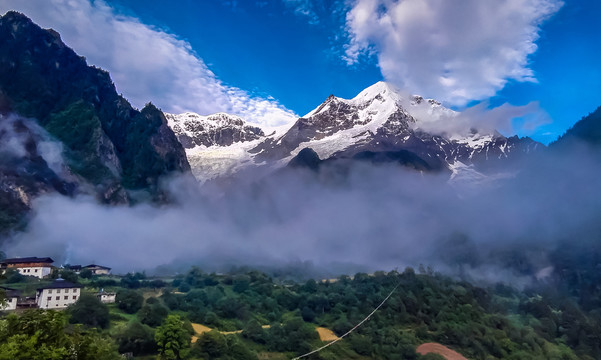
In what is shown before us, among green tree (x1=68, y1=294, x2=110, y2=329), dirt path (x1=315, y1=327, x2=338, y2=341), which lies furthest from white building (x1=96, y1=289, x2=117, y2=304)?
dirt path (x1=315, y1=327, x2=338, y2=341)

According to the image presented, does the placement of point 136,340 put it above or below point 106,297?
below

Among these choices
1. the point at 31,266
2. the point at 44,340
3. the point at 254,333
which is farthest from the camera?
the point at 31,266

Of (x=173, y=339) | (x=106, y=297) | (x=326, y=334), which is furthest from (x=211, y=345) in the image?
(x=106, y=297)

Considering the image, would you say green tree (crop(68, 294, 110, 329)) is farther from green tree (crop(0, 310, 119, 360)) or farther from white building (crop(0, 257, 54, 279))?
green tree (crop(0, 310, 119, 360))

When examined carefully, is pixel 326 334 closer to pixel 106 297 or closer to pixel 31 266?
pixel 106 297

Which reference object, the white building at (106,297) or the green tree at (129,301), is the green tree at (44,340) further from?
the white building at (106,297)

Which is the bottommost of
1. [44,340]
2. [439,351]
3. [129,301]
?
[439,351]

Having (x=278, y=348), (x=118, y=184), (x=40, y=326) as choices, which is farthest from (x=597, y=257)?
(x=118, y=184)
